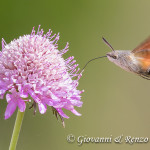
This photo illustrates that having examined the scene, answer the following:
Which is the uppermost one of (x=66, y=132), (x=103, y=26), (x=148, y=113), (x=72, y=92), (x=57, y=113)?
(x=103, y=26)

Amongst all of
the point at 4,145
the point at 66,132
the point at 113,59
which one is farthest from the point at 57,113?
the point at 66,132

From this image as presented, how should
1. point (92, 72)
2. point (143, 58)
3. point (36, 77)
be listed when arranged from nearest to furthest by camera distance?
point (36, 77)
point (143, 58)
point (92, 72)

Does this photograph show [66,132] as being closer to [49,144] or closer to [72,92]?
[49,144]

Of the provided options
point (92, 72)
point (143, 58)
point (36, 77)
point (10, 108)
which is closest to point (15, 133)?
point (10, 108)

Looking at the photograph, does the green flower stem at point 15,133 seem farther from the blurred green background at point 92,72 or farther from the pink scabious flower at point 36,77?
the blurred green background at point 92,72

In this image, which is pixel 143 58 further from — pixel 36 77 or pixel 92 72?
pixel 92 72

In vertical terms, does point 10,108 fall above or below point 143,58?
below

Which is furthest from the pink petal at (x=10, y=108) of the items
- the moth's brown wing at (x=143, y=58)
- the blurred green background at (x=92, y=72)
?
the blurred green background at (x=92, y=72)
